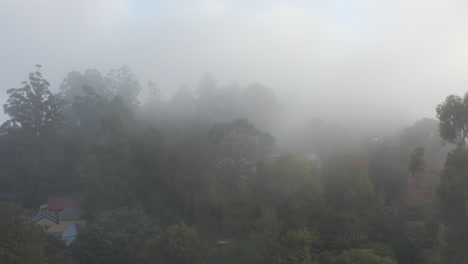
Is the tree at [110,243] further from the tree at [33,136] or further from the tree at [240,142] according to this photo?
the tree at [33,136]

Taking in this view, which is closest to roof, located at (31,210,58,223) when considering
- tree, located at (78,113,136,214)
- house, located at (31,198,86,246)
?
house, located at (31,198,86,246)

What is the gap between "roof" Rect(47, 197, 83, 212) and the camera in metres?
38.9

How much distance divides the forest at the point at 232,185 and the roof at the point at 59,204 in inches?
122

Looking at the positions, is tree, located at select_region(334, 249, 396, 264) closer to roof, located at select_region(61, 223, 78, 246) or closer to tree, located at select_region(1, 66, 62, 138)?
roof, located at select_region(61, 223, 78, 246)

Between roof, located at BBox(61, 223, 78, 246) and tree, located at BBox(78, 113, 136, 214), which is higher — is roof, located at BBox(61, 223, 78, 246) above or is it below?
below

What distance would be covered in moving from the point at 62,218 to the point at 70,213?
127 centimetres

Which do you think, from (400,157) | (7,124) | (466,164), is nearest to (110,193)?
(7,124)

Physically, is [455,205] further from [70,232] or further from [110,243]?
[70,232]

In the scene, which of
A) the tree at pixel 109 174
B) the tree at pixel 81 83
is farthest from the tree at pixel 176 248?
the tree at pixel 81 83

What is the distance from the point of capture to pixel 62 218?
36.0m

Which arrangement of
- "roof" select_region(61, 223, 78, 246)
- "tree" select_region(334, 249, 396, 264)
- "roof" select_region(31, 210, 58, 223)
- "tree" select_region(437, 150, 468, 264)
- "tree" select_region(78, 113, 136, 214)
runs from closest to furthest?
1. "tree" select_region(437, 150, 468, 264)
2. "tree" select_region(334, 249, 396, 264)
3. "roof" select_region(61, 223, 78, 246)
4. "tree" select_region(78, 113, 136, 214)
5. "roof" select_region(31, 210, 58, 223)

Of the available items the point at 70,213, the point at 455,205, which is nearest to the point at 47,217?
the point at 70,213

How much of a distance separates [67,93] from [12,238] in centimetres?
4045

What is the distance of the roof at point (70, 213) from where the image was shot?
36125 mm
